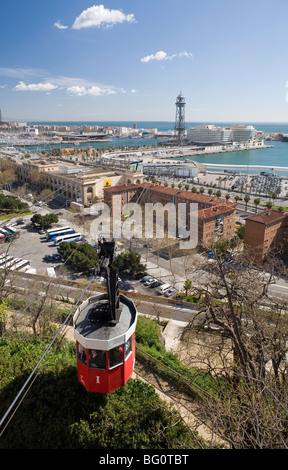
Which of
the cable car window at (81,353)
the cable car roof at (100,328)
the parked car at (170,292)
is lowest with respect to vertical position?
the parked car at (170,292)

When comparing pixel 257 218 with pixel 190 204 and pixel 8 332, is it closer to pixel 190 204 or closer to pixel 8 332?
pixel 190 204

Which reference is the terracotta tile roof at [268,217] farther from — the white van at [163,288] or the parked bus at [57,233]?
the parked bus at [57,233]

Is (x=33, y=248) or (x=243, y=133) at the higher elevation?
(x=243, y=133)

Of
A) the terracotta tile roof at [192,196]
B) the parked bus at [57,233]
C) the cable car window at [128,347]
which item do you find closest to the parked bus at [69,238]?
the parked bus at [57,233]

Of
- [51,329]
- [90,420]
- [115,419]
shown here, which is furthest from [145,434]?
[51,329]

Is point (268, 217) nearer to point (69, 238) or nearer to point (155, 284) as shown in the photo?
point (155, 284)

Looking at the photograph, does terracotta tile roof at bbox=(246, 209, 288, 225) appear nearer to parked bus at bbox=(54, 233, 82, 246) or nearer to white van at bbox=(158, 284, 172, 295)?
white van at bbox=(158, 284, 172, 295)

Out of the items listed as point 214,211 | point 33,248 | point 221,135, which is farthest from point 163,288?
point 221,135

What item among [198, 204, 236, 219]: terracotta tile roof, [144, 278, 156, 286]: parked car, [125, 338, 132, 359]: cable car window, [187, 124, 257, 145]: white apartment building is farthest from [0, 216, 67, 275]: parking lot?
[187, 124, 257, 145]: white apartment building
